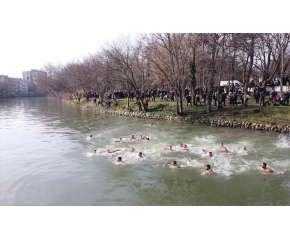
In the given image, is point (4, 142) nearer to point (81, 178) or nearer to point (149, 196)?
point (81, 178)

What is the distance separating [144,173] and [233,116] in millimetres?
16933

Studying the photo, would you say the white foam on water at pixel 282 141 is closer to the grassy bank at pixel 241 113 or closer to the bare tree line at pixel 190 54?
the grassy bank at pixel 241 113

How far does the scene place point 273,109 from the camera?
24.7 m

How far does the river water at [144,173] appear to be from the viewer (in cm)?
966

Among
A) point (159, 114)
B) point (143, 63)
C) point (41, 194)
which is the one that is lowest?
point (41, 194)

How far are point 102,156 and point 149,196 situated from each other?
20.1ft

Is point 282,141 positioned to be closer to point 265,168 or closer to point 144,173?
point 265,168

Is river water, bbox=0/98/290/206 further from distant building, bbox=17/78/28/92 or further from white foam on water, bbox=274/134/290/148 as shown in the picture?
distant building, bbox=17/78/28/92

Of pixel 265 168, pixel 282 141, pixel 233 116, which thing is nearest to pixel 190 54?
pixel 233 116

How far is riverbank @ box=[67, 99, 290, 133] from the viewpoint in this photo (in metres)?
22.2

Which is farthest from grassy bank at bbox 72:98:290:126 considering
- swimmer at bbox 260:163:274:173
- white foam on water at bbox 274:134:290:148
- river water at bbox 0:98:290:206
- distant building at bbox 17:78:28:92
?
distant building at bbox 17:78:28:92

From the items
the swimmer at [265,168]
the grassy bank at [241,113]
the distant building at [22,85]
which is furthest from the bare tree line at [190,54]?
the distant building at [22,85]

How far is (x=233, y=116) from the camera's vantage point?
25.6 meters
